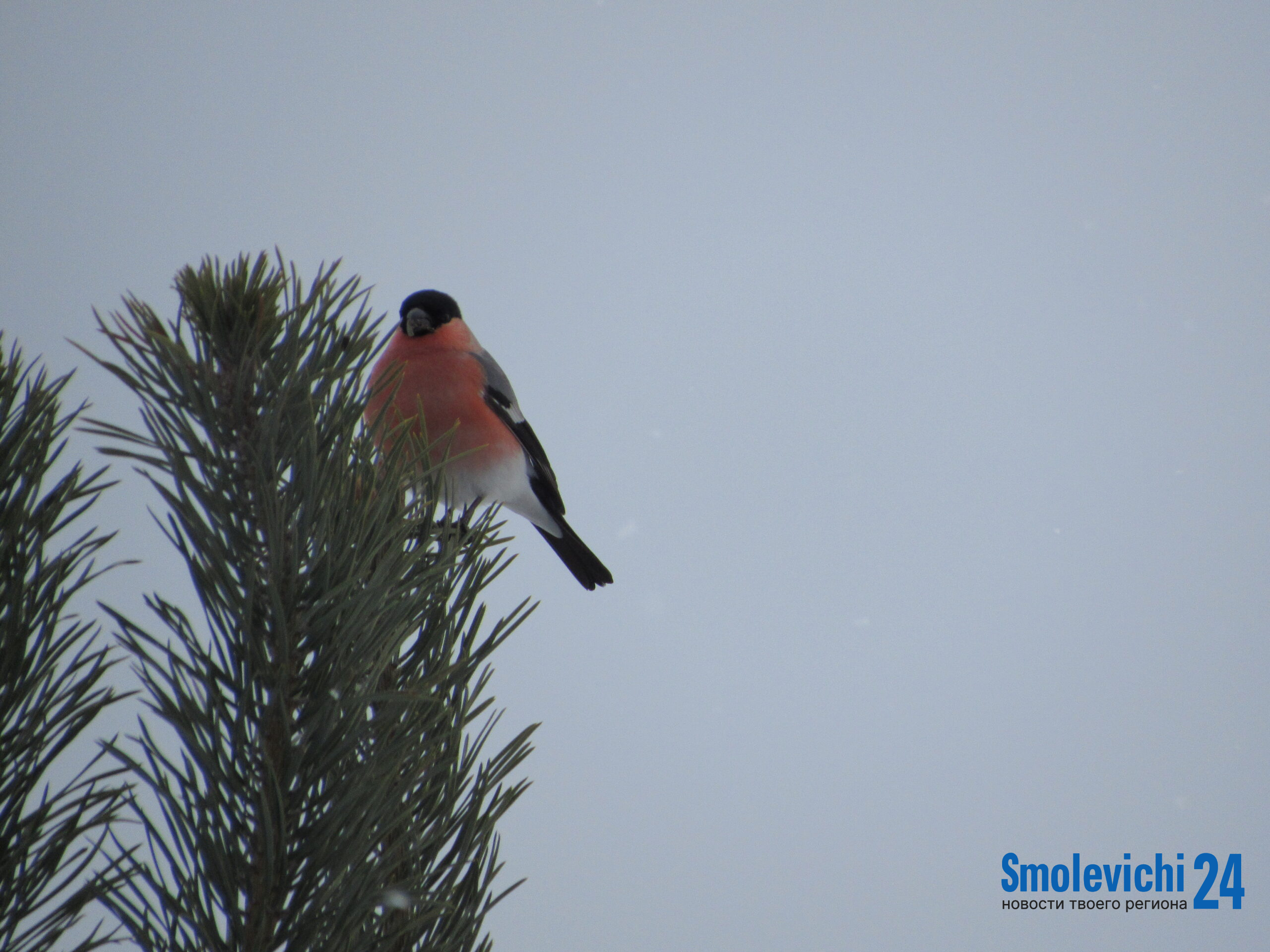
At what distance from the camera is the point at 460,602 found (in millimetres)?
491

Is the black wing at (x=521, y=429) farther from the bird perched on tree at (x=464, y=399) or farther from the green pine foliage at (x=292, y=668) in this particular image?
the green pine foliage at (x=292, y=668)

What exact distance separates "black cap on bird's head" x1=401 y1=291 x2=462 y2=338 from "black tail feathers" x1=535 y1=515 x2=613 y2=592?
65cm

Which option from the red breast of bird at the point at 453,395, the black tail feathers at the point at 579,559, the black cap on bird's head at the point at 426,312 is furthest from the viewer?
the black tail feathers at the point at 579,559

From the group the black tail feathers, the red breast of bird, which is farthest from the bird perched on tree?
the black tail feathers

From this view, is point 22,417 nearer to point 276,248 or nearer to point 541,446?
point 276,248

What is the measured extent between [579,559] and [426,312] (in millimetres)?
760

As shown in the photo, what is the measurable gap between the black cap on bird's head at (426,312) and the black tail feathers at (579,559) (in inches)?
25.5

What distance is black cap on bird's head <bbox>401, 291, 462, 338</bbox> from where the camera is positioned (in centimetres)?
163

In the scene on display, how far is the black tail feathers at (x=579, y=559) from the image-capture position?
2.16 metres

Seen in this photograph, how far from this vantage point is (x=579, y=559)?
218 cm

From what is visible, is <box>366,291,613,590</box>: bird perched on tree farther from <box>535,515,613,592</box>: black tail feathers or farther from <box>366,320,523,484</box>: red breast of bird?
<box>535,515,613,592</box>: black tail feathers

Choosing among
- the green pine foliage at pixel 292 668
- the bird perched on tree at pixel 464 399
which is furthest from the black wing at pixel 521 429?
the green pine foliage at pixel 292 668

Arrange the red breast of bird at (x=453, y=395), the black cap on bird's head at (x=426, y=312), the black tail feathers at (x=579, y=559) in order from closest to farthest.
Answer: the red breast of bird at (x=453, y=395), the black cap on bird's head at (x=426, y=312), the black tail feathers at (x=579, y=559)

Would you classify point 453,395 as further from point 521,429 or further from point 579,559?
point 579,559
